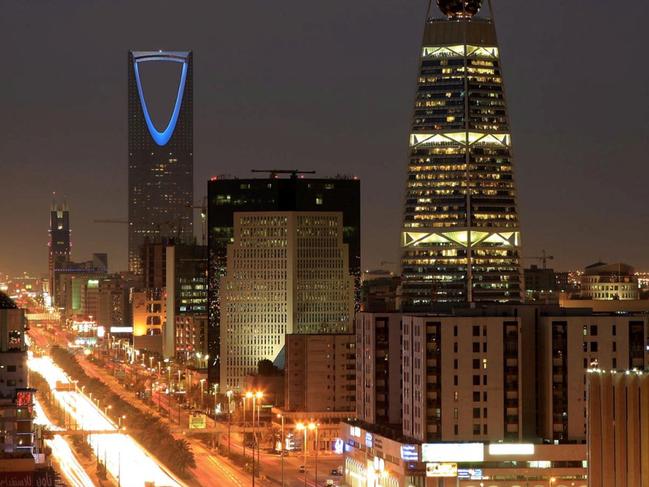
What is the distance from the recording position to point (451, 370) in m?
112

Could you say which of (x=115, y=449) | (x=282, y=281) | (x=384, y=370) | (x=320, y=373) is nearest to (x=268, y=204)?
(x=282, y=281)

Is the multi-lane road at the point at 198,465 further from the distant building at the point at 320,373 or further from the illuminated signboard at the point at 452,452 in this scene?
the illuminated signboard at the point at 452,452

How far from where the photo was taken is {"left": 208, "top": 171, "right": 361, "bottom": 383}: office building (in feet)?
626

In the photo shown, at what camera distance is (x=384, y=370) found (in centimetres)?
12062

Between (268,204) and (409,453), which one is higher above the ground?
(268,204)

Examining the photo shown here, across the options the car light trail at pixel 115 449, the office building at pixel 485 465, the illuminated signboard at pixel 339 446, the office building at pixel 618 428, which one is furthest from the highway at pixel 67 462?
the office building at pixel 618 428

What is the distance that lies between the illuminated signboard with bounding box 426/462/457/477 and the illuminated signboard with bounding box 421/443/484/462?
0.24m

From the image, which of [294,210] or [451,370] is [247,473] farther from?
[294,210]

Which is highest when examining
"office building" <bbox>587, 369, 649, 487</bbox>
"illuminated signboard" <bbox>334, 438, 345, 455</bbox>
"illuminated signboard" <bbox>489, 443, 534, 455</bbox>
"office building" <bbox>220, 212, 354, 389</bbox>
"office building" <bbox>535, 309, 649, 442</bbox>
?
"office building" <bbox>220, 212, 354, 389</bbox>

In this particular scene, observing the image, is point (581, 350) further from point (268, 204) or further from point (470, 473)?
point (268, 204)

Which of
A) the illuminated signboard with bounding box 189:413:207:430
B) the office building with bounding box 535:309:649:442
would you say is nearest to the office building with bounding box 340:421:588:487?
the office building with bounding box 535:309:649:442

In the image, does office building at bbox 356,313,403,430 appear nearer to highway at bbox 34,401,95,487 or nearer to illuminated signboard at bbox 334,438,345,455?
illuminated signboard at bbox 334,438,345,455

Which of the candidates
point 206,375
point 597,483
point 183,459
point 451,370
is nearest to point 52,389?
point 206,375

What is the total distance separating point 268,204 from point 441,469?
84013 millimetres
